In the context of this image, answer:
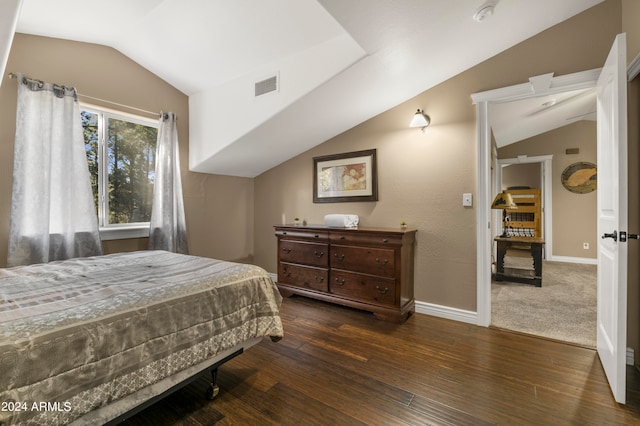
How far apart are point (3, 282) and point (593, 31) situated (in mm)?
4296

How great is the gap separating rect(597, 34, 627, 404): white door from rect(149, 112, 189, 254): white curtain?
12.1 ft

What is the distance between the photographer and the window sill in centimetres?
284

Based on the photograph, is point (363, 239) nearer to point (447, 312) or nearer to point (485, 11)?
point (447, 312)

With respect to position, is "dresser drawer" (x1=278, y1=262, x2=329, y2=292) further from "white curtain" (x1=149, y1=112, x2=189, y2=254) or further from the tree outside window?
the tree outside window

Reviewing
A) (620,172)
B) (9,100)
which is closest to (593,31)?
(620,172)

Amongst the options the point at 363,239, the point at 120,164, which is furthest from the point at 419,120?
the point at 120,164

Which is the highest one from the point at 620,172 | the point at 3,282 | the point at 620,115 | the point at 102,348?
the point at 620,115

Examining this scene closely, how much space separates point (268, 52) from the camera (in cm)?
264

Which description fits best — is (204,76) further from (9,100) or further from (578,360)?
(578,360)

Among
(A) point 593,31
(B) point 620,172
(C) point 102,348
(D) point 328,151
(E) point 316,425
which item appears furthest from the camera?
(D) point 328,151

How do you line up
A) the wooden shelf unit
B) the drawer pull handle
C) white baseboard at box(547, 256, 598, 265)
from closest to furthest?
the drawer pull handle, white baseboard at box(547, 256, 598, 265), the wooden shelf unit

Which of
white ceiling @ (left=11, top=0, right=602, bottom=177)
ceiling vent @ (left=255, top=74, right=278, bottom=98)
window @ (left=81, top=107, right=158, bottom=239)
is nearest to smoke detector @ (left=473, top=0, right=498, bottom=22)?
white ceiling @ (left=11, top=0, right=602, bottom=177)

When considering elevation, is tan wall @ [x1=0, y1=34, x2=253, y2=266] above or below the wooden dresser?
above

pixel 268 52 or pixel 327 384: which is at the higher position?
pixel 268 52
